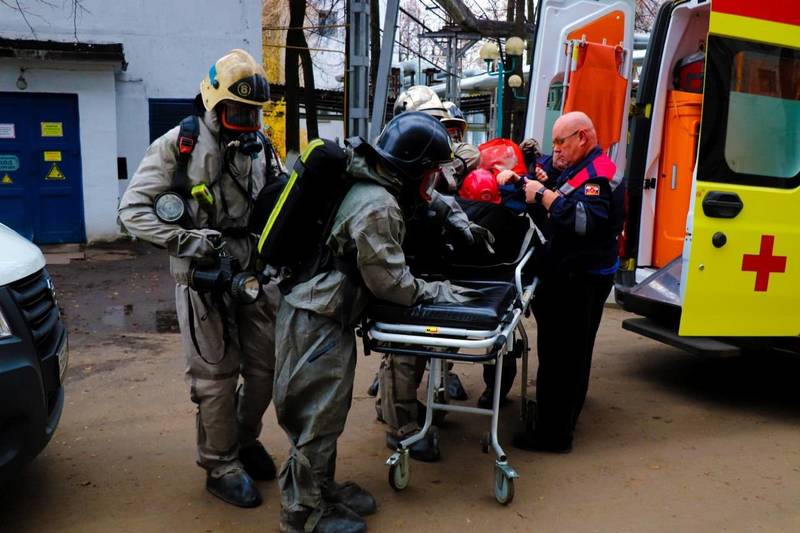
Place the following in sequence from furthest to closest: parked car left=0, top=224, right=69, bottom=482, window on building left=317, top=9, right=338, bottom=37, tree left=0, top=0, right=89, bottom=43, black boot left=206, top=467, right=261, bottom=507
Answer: window on building left=317, top=9, right=338, bottom=37 → tree left=0, top=0, right=89, bottom=43 → black boot left=206, top=467, right=261, bottom=507 → parked car left=0, top=224, right=69, bottom=482

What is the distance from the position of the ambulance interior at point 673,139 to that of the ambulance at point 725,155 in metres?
0.04

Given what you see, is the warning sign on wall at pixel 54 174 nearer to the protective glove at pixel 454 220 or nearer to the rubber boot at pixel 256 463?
the rubber boot at pixel 256 463

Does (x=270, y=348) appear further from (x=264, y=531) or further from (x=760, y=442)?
(x=760, y=442)

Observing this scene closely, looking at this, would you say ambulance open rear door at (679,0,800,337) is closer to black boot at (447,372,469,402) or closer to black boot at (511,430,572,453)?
black boot at (511,430,572,453)

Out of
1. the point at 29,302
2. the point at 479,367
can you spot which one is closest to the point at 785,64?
the point at 479,367

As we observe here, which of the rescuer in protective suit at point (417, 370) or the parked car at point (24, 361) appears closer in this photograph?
the parked car at point (24, 361)

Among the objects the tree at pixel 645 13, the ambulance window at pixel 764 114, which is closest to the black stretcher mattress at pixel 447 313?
the ambulance window at pixel 764 114

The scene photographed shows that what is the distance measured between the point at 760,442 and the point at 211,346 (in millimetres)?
3157

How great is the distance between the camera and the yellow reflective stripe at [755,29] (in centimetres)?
423

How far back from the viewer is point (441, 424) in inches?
178

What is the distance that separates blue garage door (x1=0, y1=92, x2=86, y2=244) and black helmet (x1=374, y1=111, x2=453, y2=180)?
29.7 ft

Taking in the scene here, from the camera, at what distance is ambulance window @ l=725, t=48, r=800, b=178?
4418 millimetres

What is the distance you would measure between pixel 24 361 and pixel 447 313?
5.30ft

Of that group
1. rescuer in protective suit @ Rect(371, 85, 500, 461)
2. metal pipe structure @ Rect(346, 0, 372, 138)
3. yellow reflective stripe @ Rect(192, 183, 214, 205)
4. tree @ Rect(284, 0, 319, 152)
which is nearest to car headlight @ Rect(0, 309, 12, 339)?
yellow reflective stripe @ Rect(192, 183, 214, 205)
